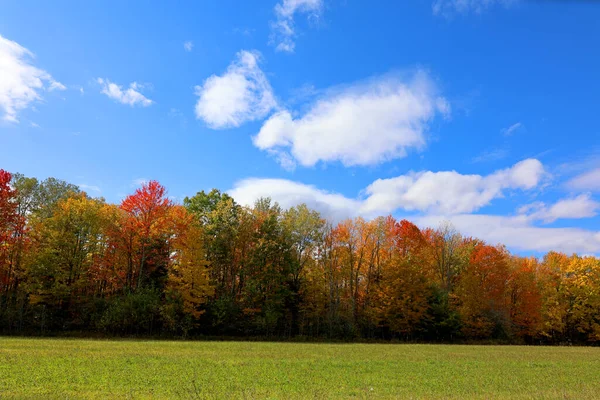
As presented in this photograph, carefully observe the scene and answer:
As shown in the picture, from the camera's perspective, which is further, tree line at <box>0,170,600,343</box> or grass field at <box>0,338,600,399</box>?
tree line at <box>0,170,600,343</box>

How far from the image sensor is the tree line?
40469mm

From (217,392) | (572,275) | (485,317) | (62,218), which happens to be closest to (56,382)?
(217,392)

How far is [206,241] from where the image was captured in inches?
1918

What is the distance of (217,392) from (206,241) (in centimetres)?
3694

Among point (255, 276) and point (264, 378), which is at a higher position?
point (255, 276)

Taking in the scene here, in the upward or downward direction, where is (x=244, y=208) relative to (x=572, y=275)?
upward

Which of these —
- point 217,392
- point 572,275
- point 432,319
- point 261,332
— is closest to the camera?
point 217,392

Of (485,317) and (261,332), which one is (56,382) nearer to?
(261,332)

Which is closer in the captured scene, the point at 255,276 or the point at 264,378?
the point at 264,378

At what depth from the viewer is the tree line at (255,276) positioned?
40469 mm

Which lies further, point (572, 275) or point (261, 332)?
point (572, 275)

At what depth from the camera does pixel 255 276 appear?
157 feet

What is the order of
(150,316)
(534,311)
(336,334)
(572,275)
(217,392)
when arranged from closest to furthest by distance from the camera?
1. (217,392)
2. (150,316)
3. (336,334)
4. (534,311)
5. (572,275)

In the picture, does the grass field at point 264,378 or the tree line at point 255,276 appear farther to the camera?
the tree line at point 255,276
